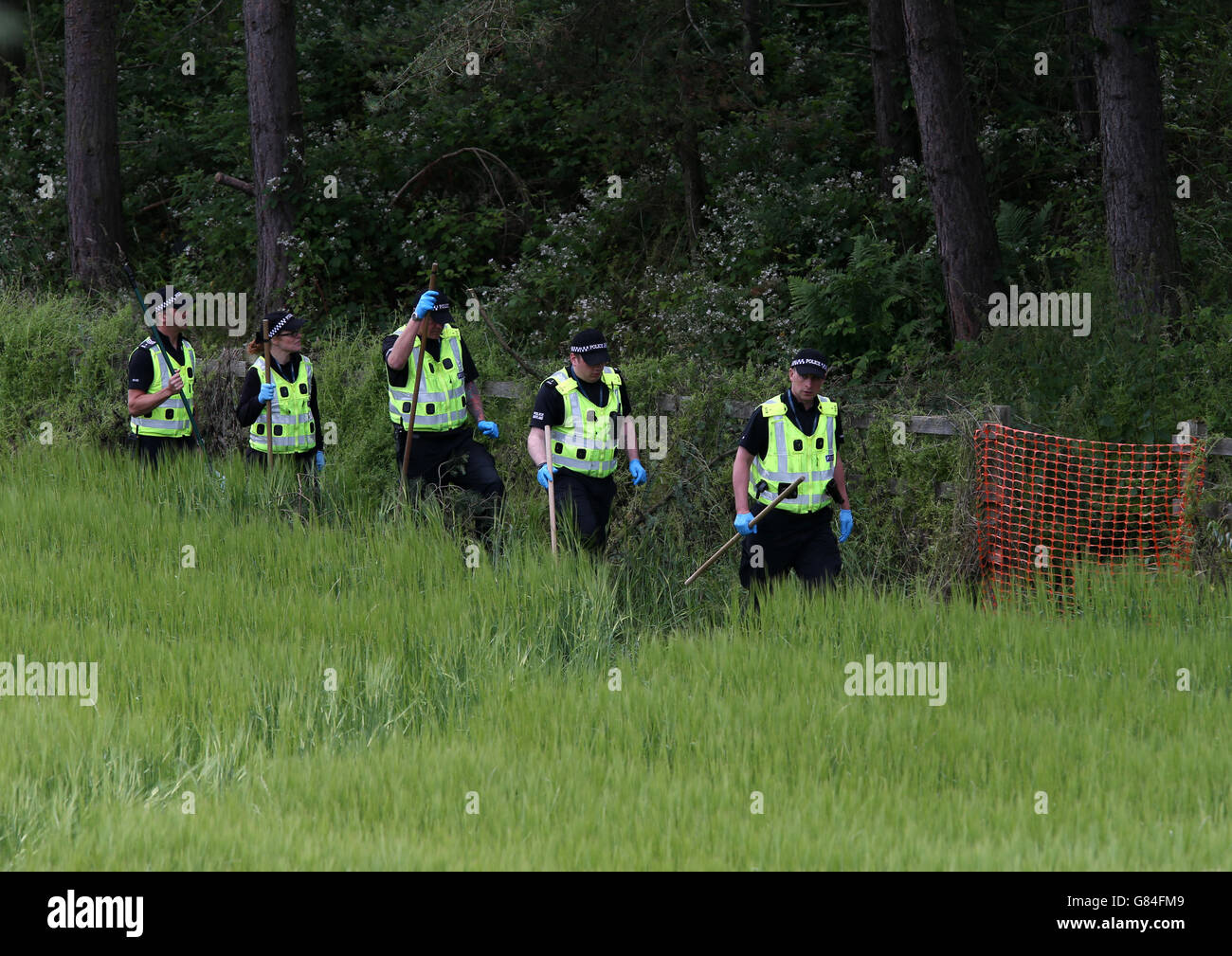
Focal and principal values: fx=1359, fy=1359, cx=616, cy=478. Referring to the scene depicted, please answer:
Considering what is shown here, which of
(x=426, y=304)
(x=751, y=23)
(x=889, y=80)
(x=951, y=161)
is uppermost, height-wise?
(x=751, y=23)

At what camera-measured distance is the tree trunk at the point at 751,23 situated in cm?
1700

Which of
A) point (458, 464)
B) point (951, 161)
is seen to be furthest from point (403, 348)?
point (951, 161)

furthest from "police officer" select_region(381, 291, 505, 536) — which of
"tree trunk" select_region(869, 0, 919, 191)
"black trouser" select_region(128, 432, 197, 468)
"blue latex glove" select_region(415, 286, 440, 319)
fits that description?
"tree trunk" select_region(869, 0, 919, 191)

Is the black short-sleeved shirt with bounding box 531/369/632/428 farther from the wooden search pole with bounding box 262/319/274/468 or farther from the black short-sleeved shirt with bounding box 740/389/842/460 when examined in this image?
the wooden search pole with bounding box 262/319/274/468

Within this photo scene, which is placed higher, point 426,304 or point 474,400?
point 426,304

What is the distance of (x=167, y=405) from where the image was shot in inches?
438

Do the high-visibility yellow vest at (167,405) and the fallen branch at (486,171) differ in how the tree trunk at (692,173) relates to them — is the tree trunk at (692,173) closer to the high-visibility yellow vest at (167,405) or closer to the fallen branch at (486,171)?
the fallen branch at (486,171)

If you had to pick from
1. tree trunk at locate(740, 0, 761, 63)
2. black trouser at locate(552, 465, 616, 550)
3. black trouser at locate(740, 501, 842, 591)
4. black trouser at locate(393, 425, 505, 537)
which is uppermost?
tree trunk at locate(740, 0, 761, 63)

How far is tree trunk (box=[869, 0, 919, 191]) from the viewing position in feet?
53.2

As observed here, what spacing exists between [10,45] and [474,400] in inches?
661

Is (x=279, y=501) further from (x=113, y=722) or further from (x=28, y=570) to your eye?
(x=113, y=722)

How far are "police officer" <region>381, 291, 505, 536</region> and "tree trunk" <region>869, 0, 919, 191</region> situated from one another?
7836 millimetres

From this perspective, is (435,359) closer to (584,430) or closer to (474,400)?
(474,400)

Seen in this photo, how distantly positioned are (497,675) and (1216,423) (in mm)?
6209
